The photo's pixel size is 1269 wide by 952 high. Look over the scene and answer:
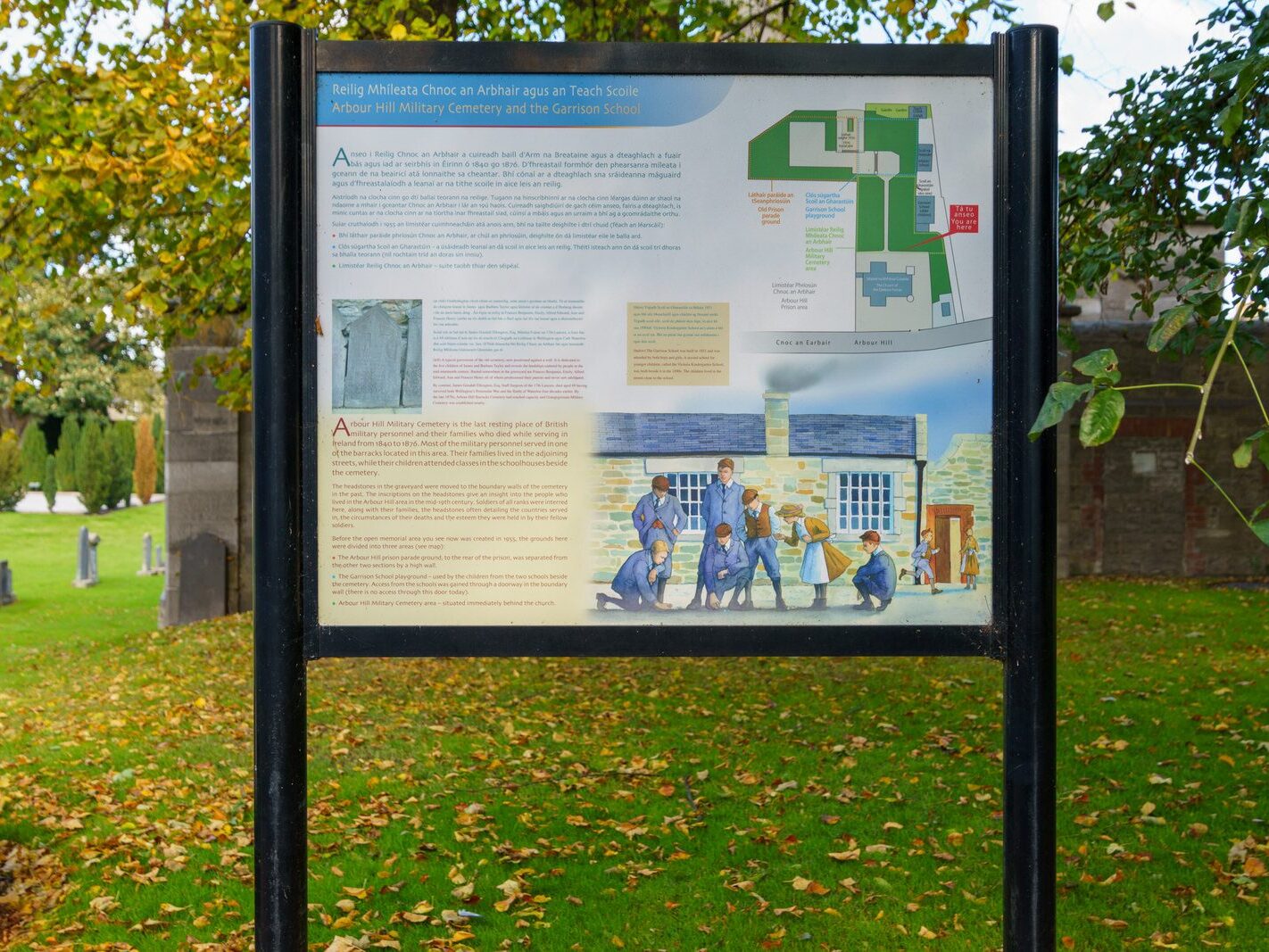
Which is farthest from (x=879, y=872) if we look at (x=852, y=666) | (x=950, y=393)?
(x=852, y=666)

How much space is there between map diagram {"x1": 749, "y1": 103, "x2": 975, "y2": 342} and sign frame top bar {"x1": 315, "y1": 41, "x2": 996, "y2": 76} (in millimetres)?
106

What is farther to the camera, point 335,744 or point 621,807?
point 335,744

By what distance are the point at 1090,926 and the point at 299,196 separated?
3.68 m

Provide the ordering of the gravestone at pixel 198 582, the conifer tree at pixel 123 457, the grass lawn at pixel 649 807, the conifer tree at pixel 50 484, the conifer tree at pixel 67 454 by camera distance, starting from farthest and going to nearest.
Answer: the conifer tree at pixel 67 454, the conifer tree at pixel 50 484, the conifer tree at pixel 123 457, the gravestone at pixel 198 582, the grass lawn at pixel 649 807

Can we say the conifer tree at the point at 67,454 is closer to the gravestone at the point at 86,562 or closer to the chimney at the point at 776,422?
the gravestone at the point at 86,562

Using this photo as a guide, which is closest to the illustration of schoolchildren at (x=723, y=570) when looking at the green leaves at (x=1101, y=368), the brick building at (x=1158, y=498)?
the green leaves at (x=1101, y=368)

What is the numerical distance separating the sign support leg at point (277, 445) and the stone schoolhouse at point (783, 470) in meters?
0.74

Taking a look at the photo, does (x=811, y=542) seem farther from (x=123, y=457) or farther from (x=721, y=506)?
(x=123, y=457)

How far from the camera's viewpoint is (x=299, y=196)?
2.73 metres

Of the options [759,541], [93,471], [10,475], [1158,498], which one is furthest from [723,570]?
[10,475]

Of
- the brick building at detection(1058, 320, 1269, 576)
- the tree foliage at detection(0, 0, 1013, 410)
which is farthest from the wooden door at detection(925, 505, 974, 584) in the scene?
the brick building at detection(1058, 320, 1269, 576)

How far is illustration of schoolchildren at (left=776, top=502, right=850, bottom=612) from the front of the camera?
109 inches

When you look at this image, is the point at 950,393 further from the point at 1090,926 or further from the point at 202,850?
the point at 202,850

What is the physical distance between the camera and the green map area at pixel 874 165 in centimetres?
279
